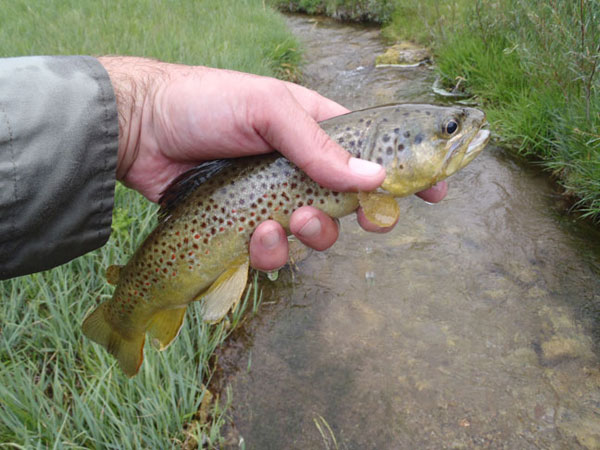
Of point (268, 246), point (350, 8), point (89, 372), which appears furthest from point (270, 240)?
point (350, 8)

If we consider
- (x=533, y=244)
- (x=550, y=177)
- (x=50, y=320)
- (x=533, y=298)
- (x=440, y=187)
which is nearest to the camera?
(x=440, y=187)

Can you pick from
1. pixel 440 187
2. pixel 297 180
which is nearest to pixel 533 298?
pixel 440 187

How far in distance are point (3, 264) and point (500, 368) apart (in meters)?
3.18

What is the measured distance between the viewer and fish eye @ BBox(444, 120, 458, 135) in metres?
2.16

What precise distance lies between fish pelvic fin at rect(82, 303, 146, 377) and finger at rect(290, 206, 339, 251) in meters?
0.97

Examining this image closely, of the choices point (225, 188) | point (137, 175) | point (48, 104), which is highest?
point (48, 104)

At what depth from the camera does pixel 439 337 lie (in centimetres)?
379

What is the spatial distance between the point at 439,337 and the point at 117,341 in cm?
241

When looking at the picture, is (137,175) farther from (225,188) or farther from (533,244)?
(533,244)

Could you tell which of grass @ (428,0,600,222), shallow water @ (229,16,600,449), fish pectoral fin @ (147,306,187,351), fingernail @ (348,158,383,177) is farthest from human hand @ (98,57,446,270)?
grass @ (428,0,600,222)

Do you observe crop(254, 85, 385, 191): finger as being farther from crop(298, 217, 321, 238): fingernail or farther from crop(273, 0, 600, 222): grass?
crop(273, 0, 600, 222): grass

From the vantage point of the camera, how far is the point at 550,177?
17.9ft

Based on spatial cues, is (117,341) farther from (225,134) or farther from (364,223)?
(364,223)

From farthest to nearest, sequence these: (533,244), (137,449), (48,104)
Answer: (533,244) < (137,449) < (48,104)
